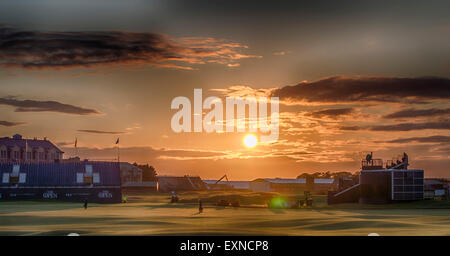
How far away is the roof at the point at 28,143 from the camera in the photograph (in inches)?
5728

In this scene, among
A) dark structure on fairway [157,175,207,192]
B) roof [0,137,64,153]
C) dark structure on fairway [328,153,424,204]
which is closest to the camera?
dark structure on fairway [328,153,424,204]

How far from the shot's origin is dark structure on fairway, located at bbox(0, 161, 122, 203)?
101250 millimetres

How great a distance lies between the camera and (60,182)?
102000 mm

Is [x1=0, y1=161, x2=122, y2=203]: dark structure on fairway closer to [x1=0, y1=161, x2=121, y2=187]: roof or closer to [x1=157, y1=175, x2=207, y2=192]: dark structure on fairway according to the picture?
[x1=0, y1=161, x2=121, y2=187]: roof

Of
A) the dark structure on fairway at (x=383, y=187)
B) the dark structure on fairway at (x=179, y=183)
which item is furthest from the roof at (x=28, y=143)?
the dark structure on fairway at (x=383, y=187)

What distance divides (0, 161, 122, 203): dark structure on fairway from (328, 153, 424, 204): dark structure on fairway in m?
45.2

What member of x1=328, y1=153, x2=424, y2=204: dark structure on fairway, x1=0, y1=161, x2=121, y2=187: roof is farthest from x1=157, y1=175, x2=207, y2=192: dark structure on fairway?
x1=328, y1=153, x2=424, y2=204: dark structure on fairway

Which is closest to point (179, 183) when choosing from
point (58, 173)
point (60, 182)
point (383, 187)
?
point (58, 173)

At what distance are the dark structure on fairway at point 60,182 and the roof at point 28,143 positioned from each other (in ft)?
146

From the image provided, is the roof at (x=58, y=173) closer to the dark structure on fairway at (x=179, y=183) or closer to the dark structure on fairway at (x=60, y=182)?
the dark structure on fairway at (x=60, y=182)
